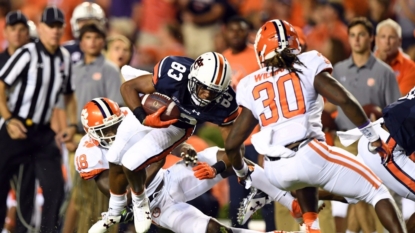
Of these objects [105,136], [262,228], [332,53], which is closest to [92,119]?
[105,136]

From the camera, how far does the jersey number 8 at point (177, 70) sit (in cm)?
672

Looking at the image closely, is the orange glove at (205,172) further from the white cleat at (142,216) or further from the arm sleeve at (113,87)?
the arm sleeve at (113,87)

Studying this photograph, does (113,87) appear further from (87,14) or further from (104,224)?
(104,224)

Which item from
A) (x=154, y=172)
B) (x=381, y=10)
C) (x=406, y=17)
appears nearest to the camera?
(x=154, y=172)

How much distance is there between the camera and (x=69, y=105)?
8711 mm

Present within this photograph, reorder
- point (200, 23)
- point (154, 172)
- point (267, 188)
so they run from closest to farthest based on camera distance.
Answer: point (154, 172), point (267, 188), point (200, 23)

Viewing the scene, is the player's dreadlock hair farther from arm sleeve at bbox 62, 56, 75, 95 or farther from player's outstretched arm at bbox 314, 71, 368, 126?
arm sleeve at bbox 62, 56, 75, 95

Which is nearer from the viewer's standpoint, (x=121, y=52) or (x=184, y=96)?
(x=184, y=96)

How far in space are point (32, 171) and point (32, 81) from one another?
78 cm

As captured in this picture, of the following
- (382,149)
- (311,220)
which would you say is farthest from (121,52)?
(382,149)

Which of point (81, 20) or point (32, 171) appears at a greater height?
point (81, 20)

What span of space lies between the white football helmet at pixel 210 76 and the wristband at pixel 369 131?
103 centimetres

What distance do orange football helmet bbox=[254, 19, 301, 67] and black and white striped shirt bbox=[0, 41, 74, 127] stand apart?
105 inches

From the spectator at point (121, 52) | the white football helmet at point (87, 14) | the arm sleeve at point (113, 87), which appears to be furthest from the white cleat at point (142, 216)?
the white football helmet at point (87, 14)
